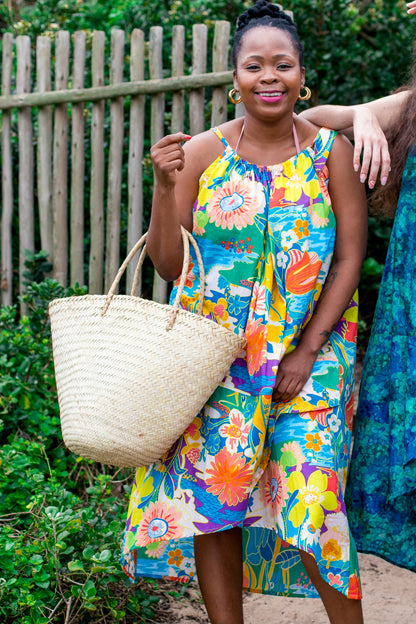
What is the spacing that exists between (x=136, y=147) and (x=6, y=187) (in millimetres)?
1081

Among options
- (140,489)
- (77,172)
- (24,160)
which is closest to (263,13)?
(140,489)

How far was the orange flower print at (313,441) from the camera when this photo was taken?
7.93ft

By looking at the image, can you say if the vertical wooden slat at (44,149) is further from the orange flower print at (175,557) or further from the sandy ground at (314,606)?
the orange flower print at (175,557)

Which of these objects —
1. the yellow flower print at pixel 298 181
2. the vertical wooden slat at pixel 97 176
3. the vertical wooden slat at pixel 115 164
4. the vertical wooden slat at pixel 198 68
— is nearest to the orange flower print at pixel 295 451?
the yellow flower print at pixel 298 181

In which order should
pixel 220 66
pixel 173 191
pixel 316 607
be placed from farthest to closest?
pixel 220 66 → pixel 316 607 → pixel 173 191

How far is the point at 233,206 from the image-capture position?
251 cm

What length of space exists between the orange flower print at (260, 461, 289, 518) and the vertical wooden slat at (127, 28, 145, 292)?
218 cm

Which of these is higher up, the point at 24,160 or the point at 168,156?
the point at 168,156

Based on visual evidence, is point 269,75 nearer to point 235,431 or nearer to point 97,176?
point 235,431

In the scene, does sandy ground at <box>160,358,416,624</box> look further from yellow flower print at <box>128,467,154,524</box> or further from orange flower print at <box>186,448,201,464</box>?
orange flower print at <box>186,448,201,464</box>

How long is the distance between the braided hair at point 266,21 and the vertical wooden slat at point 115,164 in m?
2.07

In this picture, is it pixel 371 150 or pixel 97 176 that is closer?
pixel 371 150

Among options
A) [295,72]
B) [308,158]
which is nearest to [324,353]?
[308,158]

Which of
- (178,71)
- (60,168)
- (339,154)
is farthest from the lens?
(60,168)
